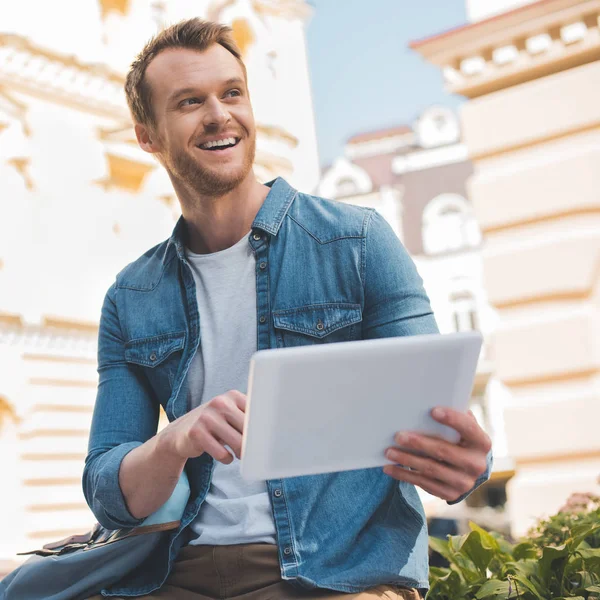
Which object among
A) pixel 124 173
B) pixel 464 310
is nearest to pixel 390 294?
pixel 124 173

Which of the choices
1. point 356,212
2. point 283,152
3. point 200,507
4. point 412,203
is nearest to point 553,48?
→ point 356,212

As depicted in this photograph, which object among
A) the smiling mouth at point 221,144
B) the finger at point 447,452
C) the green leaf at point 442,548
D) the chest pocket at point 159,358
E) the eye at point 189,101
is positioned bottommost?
the green leaf at point 442,548

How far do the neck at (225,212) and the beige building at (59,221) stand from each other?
14.2ft

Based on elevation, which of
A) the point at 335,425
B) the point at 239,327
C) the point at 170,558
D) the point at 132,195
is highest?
the point at 132,195

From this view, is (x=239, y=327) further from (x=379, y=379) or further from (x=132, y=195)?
(x=132, y=195)

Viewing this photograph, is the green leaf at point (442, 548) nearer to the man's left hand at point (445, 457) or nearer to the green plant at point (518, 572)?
the green plant at point (518, 572)

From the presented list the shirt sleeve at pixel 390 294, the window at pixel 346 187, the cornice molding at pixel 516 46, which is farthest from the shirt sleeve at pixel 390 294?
the window at pixel 346 187

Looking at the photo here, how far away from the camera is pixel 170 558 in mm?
1147

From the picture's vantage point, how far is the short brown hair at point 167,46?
1.29 meters

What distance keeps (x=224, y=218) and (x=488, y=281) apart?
1935 mm

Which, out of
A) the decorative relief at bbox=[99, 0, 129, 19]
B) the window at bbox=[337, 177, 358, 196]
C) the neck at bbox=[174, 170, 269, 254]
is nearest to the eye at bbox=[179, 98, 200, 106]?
the neck at bbox=[174, 170, 269, 254]

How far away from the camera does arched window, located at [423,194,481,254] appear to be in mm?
13093

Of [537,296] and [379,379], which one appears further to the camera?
[537,296]

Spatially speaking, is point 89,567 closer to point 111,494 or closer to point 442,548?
point 111,494
